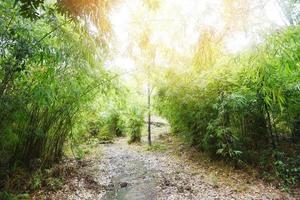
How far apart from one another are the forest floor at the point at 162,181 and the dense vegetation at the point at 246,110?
36cm

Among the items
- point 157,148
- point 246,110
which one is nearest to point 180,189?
point 246,110

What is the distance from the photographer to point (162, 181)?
4.59 meters

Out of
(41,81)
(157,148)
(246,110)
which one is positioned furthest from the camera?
(157,148)

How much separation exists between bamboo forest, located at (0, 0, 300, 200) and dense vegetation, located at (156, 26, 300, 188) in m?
0.02

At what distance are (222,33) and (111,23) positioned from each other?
921 mm

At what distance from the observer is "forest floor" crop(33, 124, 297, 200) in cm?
384

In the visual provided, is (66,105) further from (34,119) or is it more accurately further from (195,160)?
(195,160)

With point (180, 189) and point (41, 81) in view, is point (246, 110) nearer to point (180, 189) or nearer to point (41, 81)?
point (180, 189)

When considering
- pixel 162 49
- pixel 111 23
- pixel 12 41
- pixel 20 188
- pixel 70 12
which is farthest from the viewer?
pixel 20 188

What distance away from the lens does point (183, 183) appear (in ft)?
14.4

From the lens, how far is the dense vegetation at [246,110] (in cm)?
371

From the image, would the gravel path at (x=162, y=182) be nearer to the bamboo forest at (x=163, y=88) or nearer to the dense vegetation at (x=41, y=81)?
the bamboo forest at (x=163, y=88)

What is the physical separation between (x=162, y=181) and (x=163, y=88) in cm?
281

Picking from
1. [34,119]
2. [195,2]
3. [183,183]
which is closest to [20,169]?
[34,119]
